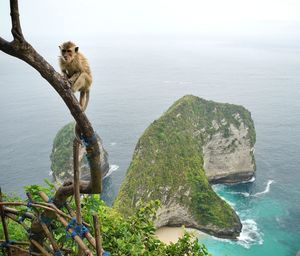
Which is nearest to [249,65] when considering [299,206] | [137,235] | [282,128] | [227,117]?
[282,128]

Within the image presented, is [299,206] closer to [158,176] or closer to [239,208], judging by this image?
[239,208]

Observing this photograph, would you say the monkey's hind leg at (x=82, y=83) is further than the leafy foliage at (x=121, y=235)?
No

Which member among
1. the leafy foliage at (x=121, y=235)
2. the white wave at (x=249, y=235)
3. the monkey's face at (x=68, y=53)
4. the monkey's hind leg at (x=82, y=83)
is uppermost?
the monkey's face at (x=68, y=53)

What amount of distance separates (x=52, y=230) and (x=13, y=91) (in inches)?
4829

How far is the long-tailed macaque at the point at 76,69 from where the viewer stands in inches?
252

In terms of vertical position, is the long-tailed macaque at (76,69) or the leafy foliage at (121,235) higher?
the long-tailed macaque at (76,69)

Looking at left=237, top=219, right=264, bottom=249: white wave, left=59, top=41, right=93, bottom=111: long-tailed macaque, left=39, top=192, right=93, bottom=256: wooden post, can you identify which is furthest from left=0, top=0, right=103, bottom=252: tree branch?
left=237, top=219, right=264, bottom=249: white wave

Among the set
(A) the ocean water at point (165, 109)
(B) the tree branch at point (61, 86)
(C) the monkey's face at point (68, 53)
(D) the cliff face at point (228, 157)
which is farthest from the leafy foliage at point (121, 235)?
(D) the cliff face at point (228, 157)

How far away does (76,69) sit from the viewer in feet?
21.8

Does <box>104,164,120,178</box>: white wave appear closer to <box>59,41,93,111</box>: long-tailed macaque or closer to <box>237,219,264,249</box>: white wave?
<box>237,219,264,249</box>: white wave

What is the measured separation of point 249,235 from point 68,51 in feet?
147

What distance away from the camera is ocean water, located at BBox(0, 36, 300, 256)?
48969 mm

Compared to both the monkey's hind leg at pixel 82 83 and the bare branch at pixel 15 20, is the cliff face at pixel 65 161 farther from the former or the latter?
the bare branch at pixel 15 20

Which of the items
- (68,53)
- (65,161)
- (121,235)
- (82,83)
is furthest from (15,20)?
(65,161)
